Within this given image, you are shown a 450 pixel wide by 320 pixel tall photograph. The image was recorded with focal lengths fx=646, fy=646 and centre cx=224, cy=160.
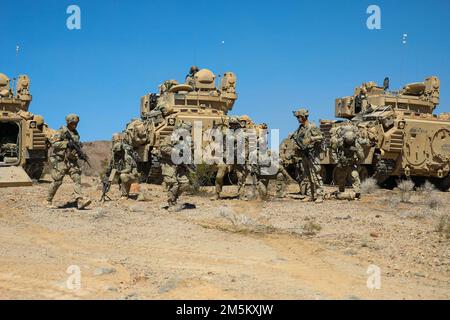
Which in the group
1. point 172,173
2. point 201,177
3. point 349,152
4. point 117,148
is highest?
point 117,148

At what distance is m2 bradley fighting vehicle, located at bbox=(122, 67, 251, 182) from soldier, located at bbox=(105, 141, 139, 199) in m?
1.05

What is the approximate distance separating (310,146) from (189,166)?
9.76 ft

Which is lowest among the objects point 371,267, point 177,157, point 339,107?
point 371,267

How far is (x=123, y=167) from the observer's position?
51.0 feet

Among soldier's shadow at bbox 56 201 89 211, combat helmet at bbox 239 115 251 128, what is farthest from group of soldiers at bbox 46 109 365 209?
combat helmet at bbox 239 115 251 128

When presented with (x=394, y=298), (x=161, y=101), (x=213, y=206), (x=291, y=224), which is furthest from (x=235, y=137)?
(x=394, y=298)

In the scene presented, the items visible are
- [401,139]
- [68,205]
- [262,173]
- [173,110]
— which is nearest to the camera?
[68,205]

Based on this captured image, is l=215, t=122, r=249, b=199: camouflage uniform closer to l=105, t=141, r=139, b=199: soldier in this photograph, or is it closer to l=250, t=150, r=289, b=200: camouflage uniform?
l=250, t=150, r=289, b=200: camouflage uniform

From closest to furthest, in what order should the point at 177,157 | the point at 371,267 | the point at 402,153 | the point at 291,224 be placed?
the point at 371,267
the point at 291,224
the point at 177,157
the point at 402,153

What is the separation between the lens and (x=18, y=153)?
2025 cm

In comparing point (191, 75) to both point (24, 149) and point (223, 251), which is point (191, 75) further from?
point (223, 251)

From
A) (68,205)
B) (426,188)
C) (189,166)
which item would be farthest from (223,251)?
(426,188)
